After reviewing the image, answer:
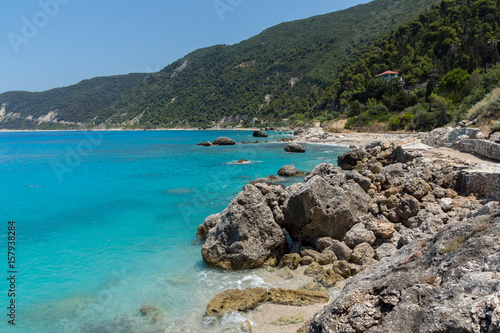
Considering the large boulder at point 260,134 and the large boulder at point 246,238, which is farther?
the large boulder at point 260,134

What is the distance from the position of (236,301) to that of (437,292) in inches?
220

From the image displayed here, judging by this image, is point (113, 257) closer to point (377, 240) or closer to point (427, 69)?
point (377, 240)

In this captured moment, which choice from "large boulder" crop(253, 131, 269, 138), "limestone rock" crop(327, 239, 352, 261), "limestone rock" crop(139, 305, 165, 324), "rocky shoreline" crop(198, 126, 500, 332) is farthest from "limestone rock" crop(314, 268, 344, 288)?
"large boulder" crop(253, 131, 269, 138)

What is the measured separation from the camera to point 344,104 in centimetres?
9075

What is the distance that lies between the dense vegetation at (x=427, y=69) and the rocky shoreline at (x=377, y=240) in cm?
2870

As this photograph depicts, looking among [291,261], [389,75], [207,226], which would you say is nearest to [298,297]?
[291,261]

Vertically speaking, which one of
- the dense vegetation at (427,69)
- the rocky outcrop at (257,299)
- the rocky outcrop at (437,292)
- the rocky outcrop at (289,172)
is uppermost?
the dense vegetation at (427,69)

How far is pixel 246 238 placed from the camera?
988 cm

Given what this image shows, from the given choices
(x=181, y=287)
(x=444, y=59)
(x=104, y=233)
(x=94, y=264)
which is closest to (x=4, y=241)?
(x=104, y=233)

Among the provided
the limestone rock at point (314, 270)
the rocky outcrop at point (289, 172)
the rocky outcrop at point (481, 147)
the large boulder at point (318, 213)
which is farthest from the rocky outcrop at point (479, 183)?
the rocky outcrop at point (289, 172)

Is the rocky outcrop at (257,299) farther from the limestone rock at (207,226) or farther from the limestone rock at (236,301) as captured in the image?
the limestone rock at (207,226)

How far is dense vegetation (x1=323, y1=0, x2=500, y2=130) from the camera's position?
163 ft

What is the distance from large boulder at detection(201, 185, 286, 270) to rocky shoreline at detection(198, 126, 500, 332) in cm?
3

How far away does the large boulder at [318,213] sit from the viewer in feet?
33.8
